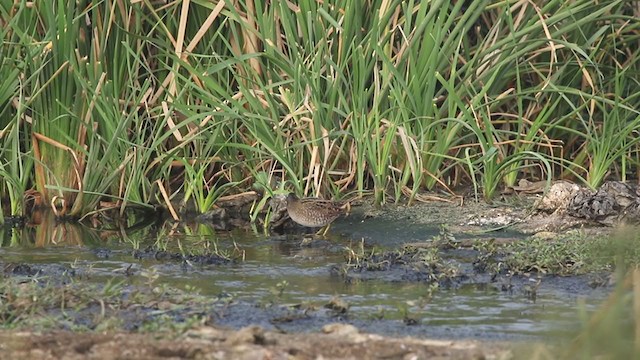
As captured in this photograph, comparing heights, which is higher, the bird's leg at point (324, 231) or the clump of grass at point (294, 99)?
the clump of grass at point (294, 99)

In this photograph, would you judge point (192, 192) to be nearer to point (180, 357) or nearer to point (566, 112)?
point (566, 112)

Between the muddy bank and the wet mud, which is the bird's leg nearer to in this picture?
the wet mud

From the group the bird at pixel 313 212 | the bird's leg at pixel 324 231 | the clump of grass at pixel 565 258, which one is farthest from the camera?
the bird's leg at pixel 324 231

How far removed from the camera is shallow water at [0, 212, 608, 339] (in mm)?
4957

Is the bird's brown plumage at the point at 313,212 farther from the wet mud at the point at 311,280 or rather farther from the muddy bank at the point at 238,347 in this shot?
the muddy bank at the point at 238,347

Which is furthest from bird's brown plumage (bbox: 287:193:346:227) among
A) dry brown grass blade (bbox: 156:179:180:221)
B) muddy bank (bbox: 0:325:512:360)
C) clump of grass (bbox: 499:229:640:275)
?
muddy bank (bbox: 0:325:512:360)

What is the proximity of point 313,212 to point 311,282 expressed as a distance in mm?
1379

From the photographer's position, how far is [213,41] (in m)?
8.28

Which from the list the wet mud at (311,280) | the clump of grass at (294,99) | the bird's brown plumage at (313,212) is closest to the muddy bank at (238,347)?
the wet mud at (311,280)

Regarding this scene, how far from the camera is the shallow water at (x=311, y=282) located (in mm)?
4957

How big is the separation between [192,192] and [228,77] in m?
0.83

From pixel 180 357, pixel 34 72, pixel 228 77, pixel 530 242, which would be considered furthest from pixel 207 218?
pixel 180 357

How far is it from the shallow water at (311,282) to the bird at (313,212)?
0.13 meters

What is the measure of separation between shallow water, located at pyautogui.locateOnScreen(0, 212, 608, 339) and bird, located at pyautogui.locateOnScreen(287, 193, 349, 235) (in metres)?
0.13
